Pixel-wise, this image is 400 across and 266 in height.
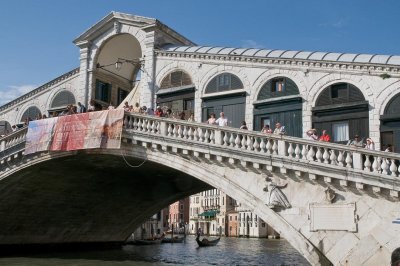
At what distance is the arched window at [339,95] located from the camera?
52.3 feet

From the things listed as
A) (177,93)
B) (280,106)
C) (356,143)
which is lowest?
(356,143)

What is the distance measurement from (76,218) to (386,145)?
19.7 meters

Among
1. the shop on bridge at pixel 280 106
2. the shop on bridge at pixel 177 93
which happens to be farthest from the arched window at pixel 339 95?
the shop on bridge at pixel 177 93

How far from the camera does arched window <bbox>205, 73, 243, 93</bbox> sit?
18570mm

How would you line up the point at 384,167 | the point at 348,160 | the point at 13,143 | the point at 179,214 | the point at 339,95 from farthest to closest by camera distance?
the point at 179,214, the point at 13,143, the point at 339,95, the point at 348,160, the point at 384,167

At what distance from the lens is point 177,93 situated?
20094mm

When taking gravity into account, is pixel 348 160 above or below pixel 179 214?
above

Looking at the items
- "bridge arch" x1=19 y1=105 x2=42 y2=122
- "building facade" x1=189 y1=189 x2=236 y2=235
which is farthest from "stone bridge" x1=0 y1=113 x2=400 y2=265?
→ "building facade" x1=189 y1=189 x2=236 y2=235

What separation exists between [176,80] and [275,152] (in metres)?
7.44

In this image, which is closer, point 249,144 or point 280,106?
point 249,144

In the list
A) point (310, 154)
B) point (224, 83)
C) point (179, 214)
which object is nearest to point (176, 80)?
point (224, 83)

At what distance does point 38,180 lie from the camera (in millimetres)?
22797

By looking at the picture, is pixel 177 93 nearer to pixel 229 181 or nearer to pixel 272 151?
pixel 229 181

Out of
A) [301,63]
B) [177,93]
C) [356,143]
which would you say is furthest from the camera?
[177,93]
